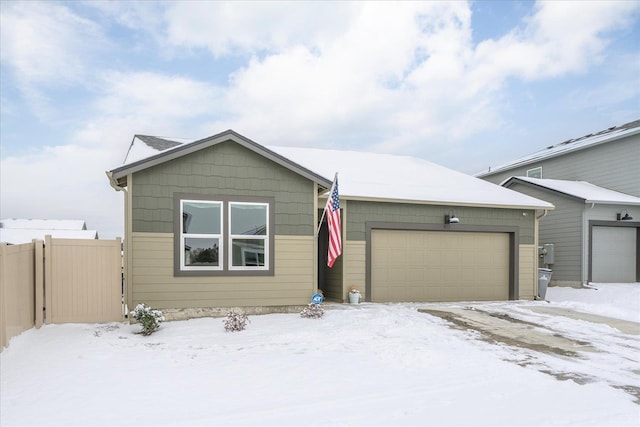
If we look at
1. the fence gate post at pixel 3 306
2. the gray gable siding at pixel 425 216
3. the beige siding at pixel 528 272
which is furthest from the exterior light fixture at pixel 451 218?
the fence gate post at pixel 3 306

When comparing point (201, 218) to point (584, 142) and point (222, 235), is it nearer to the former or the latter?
point (222, 235)

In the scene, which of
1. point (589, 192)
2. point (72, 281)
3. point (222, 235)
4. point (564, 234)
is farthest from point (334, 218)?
point (589, 192)

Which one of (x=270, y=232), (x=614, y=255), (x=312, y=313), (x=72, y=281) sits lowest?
(x=312, y=313)

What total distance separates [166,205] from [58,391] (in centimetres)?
437

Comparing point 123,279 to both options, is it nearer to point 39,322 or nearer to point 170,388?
point 39,322

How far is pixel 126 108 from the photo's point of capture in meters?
15.2

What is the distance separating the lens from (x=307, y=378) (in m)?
5.09

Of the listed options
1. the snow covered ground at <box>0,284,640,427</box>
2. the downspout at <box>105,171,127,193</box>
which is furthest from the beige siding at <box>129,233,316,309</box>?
the downspout at <box>105,171,127,193</box>

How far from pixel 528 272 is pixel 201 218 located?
9.69 metres

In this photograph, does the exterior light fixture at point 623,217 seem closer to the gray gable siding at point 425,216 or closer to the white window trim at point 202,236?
the gray gable siding at point 425,216

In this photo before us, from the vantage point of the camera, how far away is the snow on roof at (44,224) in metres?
28.8

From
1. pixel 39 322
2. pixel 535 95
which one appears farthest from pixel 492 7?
pixel 39 322

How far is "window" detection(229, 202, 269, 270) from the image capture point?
8.88m

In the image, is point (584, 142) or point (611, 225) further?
point (584, 142)
